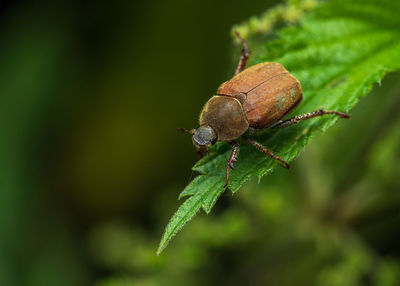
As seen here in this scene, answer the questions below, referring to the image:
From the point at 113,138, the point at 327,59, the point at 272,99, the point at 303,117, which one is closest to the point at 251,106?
the point at 272,99

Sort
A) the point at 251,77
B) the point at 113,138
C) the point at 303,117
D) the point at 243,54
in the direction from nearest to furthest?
the point at 303,117 < the point at 251,77 < the point at 243,54 < the point at 113,138

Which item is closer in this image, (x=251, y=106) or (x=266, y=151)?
(x=266, y=151)

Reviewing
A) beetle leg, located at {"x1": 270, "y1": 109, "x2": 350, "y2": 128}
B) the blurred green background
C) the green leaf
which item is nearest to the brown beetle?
beetle leg, located at {"x1": 270, "y1": 109, "x2": 350, "y2": 128}

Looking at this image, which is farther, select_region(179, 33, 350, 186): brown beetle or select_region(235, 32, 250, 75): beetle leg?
select_region(235, 32, 250, 75): beetle leg

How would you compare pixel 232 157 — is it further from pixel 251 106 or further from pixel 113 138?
pixel 113 138

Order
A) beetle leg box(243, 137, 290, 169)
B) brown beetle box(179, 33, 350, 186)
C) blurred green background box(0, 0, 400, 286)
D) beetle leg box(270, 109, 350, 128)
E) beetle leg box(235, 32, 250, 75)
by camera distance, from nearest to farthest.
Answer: beetle leg box(243, 137, 290, 169) < beetle leg box(270, 109, 350, 128) < brown beetle box(179, 33, 350, 186) < beetle leg box(235, 32, 250, 75) < blurred green background box(0, 0, 400, 286)

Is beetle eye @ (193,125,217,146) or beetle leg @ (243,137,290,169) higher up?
beetle eye @ (193,125,217,146)

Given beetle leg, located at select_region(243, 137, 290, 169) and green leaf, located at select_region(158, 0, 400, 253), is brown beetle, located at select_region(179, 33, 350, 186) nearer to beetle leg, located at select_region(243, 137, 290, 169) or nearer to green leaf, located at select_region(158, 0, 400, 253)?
beetle leg, located at select_region(243, 137, 290, 169)

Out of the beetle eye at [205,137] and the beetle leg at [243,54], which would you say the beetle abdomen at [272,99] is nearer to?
the beetle eye at [205,137]
